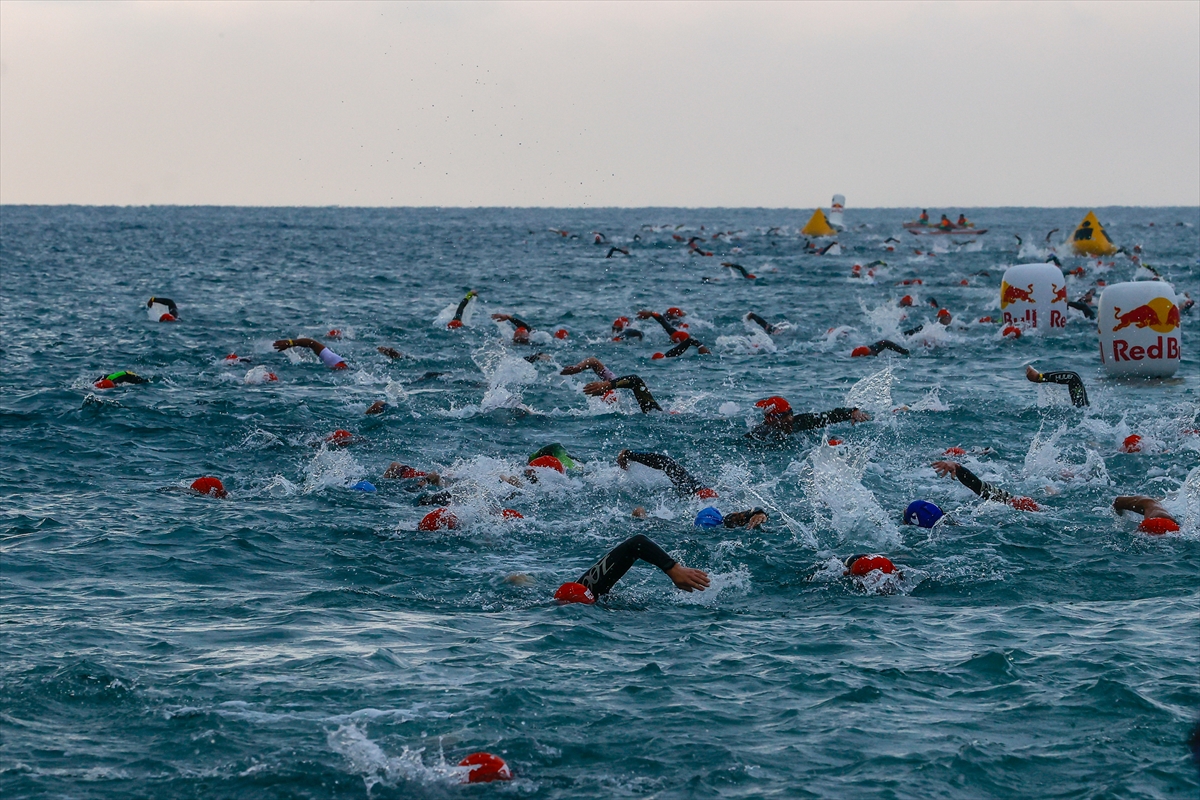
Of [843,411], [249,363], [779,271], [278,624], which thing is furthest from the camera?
[779,271]

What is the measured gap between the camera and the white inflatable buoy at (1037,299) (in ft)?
88.3

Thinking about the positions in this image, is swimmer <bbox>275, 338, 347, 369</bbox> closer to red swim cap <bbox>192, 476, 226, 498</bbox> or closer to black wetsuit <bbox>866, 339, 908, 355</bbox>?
red swim cap <bbox>192, 476, 226, 498</bbox>

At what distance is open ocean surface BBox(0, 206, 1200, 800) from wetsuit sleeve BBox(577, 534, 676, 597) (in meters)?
0.23

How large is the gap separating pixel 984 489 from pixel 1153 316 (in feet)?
35.4

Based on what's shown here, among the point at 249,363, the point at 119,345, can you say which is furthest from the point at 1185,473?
the point at 119,345

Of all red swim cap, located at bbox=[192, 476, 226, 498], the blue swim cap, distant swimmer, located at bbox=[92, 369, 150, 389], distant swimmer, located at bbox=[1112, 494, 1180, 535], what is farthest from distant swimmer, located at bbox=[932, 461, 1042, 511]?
distant swimmer, located at bbox=[92, 369, 150, 389]

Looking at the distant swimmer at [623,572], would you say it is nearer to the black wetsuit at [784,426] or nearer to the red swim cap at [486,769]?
the red swim cap at [486,769]

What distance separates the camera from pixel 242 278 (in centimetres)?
4619

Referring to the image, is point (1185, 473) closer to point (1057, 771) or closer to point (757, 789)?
point (1057, 771)

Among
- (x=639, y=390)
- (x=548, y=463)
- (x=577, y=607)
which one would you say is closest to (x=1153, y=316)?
(x=639, y=390)

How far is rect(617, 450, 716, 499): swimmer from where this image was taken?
13.3 metres

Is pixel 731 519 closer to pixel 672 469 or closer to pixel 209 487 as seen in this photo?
pixel 672 469

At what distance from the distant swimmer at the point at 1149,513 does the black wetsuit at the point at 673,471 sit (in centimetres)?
440

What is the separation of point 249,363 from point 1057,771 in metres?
19.6
